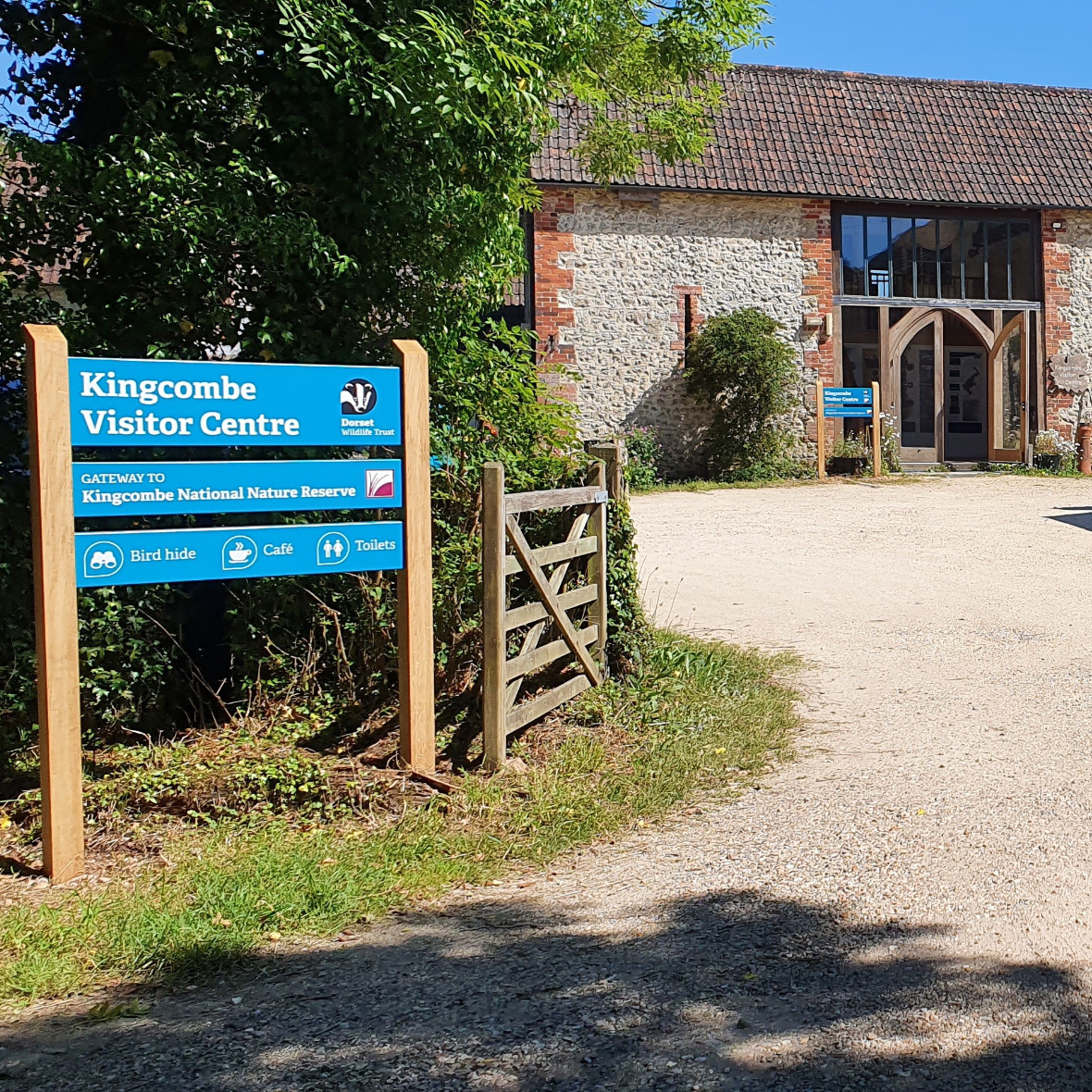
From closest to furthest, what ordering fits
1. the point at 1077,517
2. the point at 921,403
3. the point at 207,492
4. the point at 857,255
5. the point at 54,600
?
1. the point at 54,600
2. the point at 207,492
3. the point at 1077,517
4. the point at 857,255
5. the point at 921,403

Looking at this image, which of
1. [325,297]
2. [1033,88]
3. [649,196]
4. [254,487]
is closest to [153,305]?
[325,297]

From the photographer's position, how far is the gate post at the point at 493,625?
5516 millimetres

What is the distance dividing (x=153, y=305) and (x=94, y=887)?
2.75m

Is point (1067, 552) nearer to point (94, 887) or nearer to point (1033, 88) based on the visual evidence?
point (94, 887)

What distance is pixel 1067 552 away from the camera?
12.3 metres

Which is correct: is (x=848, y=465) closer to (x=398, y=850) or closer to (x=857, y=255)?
(x=857, y=255)

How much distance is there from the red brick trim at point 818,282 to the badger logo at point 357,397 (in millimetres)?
16943

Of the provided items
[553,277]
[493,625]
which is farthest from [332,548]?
[553,277]

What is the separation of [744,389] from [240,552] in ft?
53.4

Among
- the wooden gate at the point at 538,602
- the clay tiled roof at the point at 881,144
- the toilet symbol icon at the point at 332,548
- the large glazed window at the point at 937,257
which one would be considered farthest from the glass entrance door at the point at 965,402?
the toilet symbol icon at the point at 332,548

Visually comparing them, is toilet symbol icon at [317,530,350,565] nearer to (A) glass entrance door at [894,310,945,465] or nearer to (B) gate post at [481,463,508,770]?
(B) gate post at [481,463,508,770]

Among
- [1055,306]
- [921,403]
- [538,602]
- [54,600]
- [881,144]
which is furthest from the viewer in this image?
[921,403]

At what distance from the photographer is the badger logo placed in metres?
5.35

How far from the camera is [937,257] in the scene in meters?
22.5
